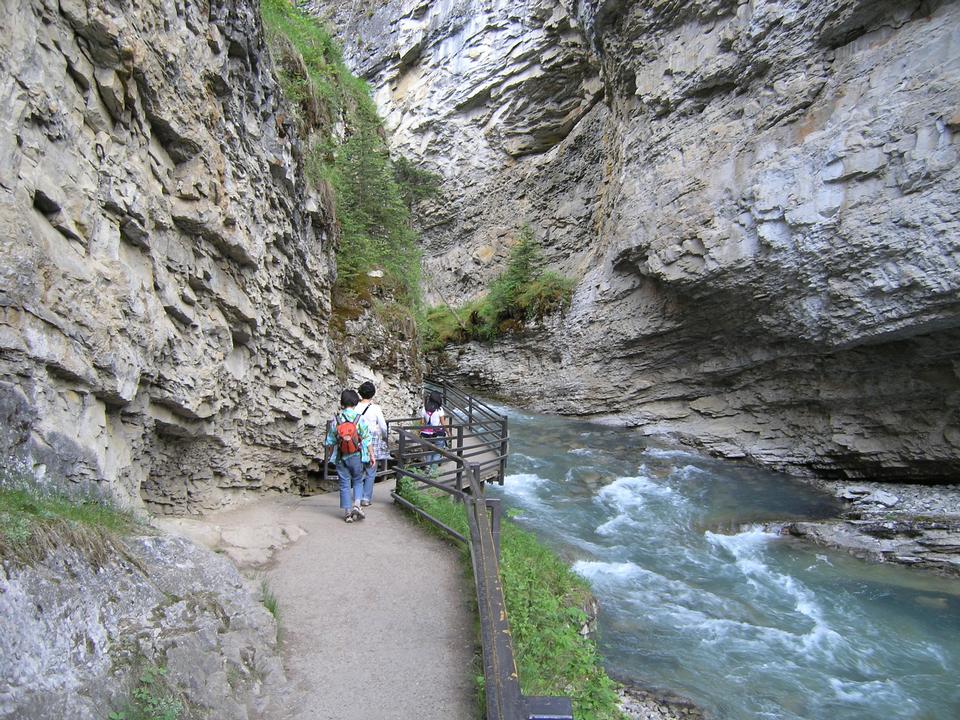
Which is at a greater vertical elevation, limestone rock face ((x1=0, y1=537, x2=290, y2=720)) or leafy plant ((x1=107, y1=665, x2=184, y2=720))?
limestone rock face ((x1=0, y1=537, x2=290, y2=720))

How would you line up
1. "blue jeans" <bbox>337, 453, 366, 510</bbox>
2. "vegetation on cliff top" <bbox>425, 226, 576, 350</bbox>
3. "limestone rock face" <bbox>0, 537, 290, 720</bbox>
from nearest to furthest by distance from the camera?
"limestone rock face" <bbox>0, 537, 290, 720</bbox> → "blue jeans" <bbox>337, 453, 366, 510</bbox> → "vegetation on cliff top" <bbox>425, 226, 576, 350</bbox>

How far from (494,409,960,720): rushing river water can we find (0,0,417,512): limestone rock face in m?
5.18

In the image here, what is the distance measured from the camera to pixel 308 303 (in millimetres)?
9344

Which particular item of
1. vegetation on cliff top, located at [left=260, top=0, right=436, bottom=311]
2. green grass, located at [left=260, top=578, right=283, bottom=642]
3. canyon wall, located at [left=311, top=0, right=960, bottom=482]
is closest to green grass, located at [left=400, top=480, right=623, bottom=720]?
green grass, located at [left=260, top=578, right=283, bottom=642]

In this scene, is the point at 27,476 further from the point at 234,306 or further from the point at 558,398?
the point at 558,398

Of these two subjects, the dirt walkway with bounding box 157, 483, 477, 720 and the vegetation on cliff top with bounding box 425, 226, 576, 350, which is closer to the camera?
the dirt walkway with bounding box 157, 483, 477, 720

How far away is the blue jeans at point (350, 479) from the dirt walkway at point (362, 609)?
0.27 m

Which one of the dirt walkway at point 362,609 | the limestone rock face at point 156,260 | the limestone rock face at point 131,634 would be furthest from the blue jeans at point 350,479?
the limestone rock face at point 131,634

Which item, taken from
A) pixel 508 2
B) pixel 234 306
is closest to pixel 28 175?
pixel 234 306

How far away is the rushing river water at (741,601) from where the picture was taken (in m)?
6.01

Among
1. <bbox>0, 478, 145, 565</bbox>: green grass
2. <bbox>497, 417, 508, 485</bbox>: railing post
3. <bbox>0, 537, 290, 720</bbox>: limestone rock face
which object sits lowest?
<bbox>0, 537, 290, 720</bbox>: limestone rock face

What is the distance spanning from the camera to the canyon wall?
34.8 ft

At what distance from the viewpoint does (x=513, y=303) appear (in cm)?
2233

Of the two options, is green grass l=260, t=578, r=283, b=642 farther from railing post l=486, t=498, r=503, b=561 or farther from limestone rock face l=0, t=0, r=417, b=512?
railing post l=486, t=498, r=503, b=561
